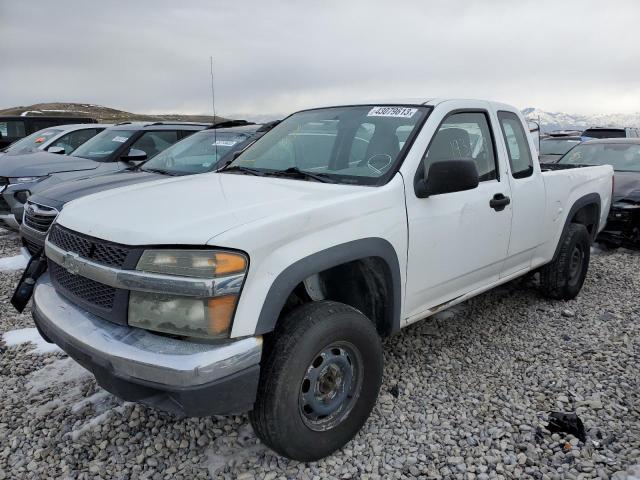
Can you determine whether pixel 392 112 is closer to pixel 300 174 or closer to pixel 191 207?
pixel 300 174

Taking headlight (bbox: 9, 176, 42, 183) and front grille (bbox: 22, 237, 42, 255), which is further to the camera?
headlight (bbox: 9, 176, 42, 183)

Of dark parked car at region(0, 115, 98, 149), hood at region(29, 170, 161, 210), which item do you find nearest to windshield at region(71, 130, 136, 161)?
hood at region(29, 170, 161, 210)

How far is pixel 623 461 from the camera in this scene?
2586 millimetres

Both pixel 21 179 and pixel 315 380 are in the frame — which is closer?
pixel 315 380

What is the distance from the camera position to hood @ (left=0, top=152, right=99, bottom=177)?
6.88 meters

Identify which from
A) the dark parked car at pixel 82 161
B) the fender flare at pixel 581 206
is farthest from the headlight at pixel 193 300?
the dark parked car at pixel 82 161

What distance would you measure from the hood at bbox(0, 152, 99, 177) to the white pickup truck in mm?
4243

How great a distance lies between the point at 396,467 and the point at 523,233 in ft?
7.17

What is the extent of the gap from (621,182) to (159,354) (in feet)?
24.0

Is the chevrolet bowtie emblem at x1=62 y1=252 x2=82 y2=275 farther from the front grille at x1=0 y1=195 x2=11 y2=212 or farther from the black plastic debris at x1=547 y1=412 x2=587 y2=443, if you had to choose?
the front grille at x1=0 y1=195 x2=11 y2=212

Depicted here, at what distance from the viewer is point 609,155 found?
26.9ft

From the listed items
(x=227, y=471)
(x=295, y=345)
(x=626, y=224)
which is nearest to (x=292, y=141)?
(x=295, y=345)

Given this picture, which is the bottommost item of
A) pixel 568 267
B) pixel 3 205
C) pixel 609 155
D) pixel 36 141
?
pixel 568 267

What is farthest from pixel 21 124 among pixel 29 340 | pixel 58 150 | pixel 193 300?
pixel 193 300
